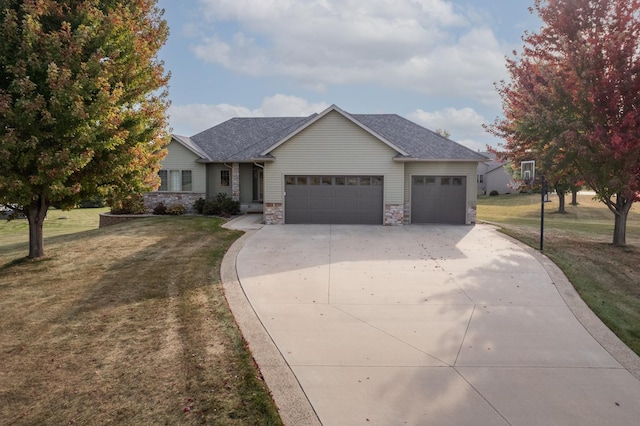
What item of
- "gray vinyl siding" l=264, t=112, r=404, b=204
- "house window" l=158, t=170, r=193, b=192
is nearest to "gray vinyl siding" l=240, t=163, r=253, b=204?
"house window" l=158, t=170, r=193, b=192

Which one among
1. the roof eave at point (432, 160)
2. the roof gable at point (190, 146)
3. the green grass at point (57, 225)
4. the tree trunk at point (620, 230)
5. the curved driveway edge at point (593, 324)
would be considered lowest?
the curved driveway edge at point (593, 324)

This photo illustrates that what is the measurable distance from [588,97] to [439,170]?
288 inches

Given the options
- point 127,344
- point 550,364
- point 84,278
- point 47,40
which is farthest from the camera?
point 84,278

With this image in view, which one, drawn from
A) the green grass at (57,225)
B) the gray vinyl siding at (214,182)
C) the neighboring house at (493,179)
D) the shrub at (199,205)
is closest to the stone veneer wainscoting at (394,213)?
the gray vinyl siding at (214,182)

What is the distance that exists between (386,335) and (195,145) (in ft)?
72.6

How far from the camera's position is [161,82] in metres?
13.7

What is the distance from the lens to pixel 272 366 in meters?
6.19

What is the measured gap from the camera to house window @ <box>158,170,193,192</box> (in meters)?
25.4

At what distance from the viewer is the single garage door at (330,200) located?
70.1 ft

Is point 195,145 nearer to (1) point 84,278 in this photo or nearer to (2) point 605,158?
(1) point 84,278

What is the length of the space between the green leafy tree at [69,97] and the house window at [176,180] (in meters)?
12.4

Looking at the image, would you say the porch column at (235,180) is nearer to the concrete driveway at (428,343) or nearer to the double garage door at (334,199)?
the double garage door at (334,199)

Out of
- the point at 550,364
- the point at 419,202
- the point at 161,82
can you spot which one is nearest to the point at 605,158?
the point at 419,202

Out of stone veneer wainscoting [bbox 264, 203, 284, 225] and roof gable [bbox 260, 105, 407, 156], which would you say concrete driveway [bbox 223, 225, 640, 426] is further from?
roof gable [bbox 260, 105, 407, 156]
